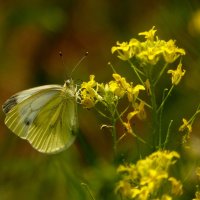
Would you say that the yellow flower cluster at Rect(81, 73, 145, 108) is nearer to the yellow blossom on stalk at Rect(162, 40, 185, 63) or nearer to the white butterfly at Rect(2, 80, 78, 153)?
the yellow blossom on stalk at Rect(162, 40, 185, 63)

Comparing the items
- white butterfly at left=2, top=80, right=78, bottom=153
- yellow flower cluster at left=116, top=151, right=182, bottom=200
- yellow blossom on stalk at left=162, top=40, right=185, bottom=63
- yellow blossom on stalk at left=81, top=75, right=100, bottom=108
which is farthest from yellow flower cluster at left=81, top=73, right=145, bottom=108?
white butterfly at left=2, top=80, right=78, bottom=153

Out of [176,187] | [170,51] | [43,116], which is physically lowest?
[176,187]

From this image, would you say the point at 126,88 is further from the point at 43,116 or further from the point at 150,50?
the point at 43,116

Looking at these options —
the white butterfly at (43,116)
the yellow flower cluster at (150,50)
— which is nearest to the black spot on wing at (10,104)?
the white butterfly at (43,116)

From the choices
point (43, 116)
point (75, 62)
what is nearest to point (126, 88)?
point (43, 116)

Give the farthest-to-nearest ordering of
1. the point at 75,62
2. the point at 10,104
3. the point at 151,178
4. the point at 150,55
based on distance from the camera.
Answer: the point at 75,62 → the point at 10,104 → the point at 150,55 → the point at 151,178
